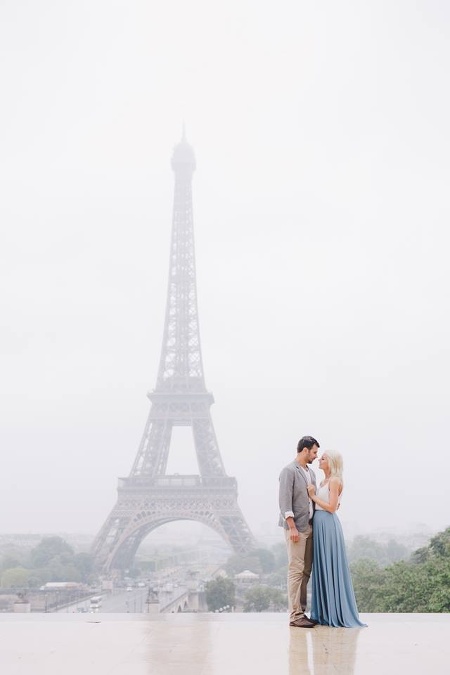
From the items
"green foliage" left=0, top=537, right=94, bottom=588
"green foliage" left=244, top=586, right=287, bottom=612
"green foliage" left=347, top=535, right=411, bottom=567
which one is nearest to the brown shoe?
"green foliage" left=244, top=586, right=287, bottom=612

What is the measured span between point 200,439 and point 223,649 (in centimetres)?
5289

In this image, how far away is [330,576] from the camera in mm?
8234

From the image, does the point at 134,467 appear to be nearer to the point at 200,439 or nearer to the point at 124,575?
the point at 200,439

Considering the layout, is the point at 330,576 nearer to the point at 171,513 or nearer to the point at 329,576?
the point at 329,576

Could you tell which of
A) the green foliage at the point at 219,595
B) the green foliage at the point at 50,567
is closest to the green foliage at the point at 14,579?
the green foliage at the point at 50,567

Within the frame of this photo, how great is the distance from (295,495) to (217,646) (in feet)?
5.45

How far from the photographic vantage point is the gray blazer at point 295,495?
820cm

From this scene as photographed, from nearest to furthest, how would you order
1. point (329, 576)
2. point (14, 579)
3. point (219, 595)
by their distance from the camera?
point (329, 576)
point (219, 595)
point (14, 579)

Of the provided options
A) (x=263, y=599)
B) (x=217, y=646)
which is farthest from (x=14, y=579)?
(x=217, y=646)

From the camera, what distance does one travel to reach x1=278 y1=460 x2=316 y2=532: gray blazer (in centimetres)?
820

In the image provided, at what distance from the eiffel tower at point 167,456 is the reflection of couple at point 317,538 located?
159 ft

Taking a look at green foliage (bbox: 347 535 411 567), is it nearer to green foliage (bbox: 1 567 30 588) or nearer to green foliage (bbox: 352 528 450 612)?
green foliage (bbox: 1 567 30 588)

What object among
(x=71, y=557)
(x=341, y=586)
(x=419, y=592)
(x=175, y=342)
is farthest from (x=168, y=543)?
(x=341, y=586)

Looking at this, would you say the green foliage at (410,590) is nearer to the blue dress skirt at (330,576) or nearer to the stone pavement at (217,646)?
the stone pavement at (217,646)
